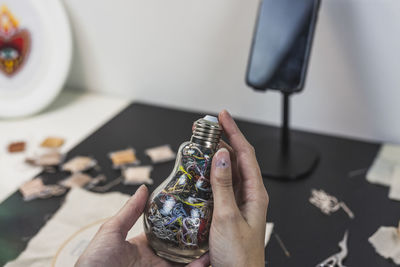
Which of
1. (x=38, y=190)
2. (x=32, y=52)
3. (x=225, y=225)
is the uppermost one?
(x=32, y=52)

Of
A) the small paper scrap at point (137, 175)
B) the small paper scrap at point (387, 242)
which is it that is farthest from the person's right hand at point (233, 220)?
the small paper scrap at point (137, 175)

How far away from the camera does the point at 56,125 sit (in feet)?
4.27

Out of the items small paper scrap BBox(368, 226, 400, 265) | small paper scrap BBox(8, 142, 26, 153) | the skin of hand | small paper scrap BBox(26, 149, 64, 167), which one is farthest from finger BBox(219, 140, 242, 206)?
small paper scrap BBox(8, 142, 26, 153)

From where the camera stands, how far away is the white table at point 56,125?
1106 millimetres

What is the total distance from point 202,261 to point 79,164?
1.62 ft

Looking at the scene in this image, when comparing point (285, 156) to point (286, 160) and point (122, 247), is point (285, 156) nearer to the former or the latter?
point (286, 160)

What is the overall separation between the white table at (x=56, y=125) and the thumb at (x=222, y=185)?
0.57 m

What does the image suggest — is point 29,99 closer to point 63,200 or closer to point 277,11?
point 63,200

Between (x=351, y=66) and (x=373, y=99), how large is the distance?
10cm

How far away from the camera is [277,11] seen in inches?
39.5

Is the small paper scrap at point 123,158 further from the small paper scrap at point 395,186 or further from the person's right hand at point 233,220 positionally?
the small paper scrap at point 395,186

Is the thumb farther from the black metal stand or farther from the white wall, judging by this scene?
the white wall

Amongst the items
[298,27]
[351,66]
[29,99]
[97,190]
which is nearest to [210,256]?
[97,190]

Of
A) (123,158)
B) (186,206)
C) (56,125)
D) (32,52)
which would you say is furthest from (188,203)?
(32,52)
